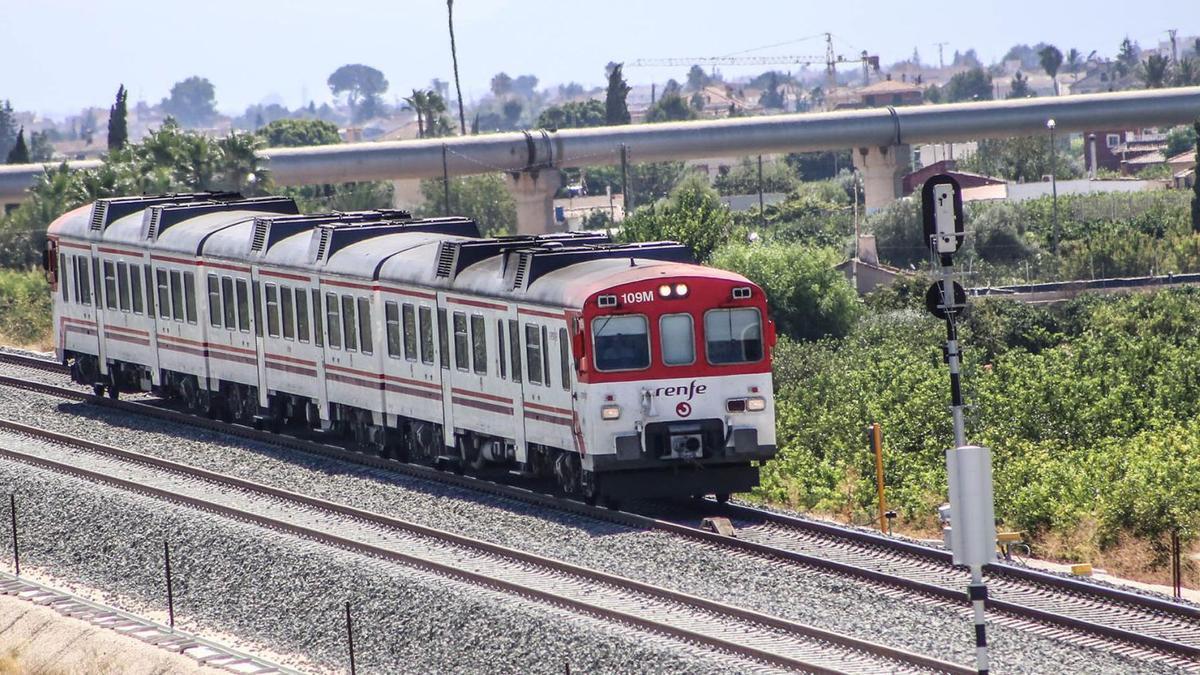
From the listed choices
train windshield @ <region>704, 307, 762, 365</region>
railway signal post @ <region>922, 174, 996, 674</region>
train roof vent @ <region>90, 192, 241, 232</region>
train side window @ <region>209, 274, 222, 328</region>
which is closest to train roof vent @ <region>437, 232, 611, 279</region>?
train windshield @ <region>704, 307, 762, 365</region>

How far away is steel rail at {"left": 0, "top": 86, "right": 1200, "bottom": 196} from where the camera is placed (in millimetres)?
87000

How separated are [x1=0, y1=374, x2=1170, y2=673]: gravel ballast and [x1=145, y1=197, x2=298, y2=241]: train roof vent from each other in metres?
3.66

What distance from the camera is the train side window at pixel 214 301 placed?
3022cm

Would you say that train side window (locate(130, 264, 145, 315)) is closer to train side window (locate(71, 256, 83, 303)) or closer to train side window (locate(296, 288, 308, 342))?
train side window (locate(71, 256, 83, 303))

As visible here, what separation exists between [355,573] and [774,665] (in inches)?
212

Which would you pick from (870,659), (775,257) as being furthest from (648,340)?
(775,257)

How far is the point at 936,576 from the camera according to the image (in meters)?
18.8

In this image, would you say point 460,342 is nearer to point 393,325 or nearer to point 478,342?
point 478,342

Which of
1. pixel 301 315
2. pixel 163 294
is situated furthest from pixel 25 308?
pixel 301 315

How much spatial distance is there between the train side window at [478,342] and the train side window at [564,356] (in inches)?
73.9

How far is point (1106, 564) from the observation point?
69.3 feet

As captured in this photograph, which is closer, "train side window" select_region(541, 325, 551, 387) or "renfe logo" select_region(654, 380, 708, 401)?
"renfe logo" select_region(654, 380, 708, 401)

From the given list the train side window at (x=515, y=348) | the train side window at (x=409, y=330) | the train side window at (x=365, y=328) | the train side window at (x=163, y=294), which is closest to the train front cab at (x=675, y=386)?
the train side window at (x=515, y=348)

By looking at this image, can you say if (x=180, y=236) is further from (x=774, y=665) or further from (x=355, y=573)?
(x=774, y=665)
